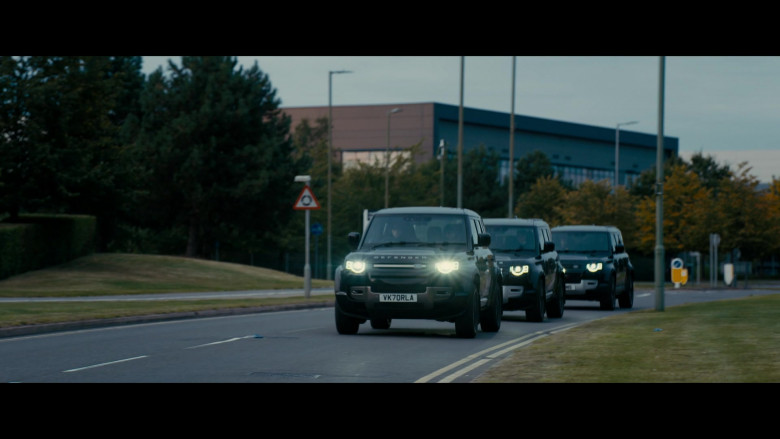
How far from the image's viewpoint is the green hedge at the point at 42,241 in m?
42.2

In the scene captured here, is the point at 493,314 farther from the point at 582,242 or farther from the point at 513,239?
the point at 582,242

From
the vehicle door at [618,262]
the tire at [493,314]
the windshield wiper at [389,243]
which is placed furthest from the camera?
the vehicle door at [618,262]

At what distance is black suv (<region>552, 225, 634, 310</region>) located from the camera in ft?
91.3

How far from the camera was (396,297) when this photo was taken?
1797cm

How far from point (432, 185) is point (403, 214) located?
219ft

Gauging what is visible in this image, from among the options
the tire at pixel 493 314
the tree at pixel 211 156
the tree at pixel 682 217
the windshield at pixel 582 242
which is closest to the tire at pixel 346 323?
the tire at pixel 493 314

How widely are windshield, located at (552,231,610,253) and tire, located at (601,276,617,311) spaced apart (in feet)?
2.73

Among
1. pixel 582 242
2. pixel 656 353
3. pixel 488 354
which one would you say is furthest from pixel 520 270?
pixel 656 353

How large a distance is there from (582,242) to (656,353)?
13.9 m

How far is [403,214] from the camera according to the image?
63.9 feet

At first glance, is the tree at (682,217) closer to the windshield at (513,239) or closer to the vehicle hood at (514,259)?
the windshield at (513,239)
